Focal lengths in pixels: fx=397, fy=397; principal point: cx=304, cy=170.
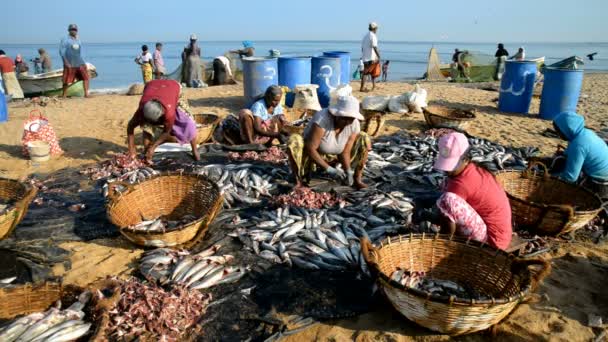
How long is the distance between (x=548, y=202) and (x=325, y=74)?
6694mm

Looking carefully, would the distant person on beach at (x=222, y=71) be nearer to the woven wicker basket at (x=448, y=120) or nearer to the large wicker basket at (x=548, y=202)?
the woven wicker basket at (x=448, y=120)

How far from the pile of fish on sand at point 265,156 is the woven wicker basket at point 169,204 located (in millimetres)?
1875

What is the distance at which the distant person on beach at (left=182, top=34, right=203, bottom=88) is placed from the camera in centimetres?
1551

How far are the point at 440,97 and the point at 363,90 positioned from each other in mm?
2593

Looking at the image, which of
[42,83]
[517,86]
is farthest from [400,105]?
[42,83]

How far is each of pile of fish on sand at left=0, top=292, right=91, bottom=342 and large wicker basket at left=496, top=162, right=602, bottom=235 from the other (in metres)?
4.42

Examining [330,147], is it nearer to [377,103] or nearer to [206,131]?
[206,131]

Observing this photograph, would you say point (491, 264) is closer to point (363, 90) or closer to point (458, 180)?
point (458, 180)

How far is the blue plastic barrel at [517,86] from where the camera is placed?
10336 millimetres

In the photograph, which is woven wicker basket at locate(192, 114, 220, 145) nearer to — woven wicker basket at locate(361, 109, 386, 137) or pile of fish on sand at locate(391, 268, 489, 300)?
woven wicker basket at locate(361, 109, 386, 137)

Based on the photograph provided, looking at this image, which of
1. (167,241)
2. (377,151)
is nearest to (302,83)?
(377,151)

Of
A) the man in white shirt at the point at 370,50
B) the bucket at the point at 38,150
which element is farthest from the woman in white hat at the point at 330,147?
the man in white shirt at the point at 370,50

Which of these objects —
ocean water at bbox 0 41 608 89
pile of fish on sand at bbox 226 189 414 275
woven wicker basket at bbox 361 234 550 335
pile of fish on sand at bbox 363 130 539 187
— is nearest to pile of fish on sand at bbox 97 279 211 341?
pile of fish on sand at bbox 226 189 414 275

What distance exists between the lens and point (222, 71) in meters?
15.8
